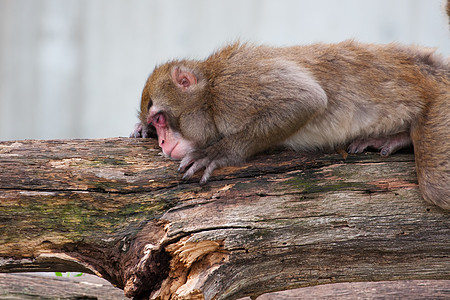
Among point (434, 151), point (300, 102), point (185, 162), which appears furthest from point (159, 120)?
point (434, 151)

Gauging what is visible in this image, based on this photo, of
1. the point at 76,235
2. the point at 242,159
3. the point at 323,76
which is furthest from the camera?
the point at 323,76

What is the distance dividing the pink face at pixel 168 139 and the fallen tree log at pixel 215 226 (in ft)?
0.80

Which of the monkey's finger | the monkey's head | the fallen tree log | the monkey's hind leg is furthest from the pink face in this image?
the monkey's hind leg

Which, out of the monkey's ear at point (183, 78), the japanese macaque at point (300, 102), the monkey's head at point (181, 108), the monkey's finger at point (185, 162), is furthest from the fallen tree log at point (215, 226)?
the monkey's ear at point (183, 78)

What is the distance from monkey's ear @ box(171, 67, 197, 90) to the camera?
4797 millimetres

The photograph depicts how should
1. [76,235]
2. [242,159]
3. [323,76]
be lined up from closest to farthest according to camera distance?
[76,235], [242,159], [323,76]

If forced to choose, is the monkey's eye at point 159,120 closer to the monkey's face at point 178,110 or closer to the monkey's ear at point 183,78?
the monkey's face at point 178,110

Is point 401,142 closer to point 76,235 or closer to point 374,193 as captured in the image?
point 374,193

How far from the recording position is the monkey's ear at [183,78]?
4.80 metres

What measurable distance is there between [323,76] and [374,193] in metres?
1.17

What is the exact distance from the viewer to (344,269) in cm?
408

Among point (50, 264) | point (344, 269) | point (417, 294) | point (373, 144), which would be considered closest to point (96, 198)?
point (50, 264)

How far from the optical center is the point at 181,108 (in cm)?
478

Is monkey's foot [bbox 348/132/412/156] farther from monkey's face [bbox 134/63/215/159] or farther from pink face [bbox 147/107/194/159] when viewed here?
pink face [bbox 147/107/194/159]
